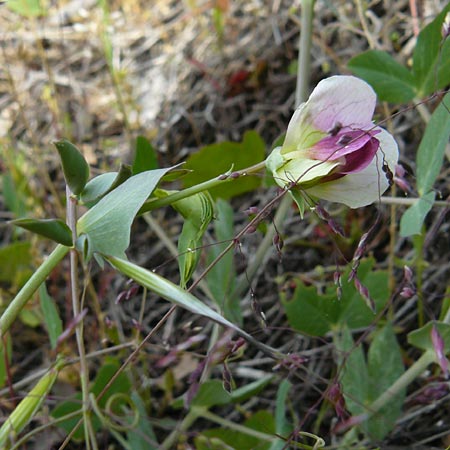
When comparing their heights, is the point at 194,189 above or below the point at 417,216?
above

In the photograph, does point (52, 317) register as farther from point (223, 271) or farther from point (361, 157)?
point (361, 157)

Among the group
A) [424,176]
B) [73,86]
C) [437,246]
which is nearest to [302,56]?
[424,176]

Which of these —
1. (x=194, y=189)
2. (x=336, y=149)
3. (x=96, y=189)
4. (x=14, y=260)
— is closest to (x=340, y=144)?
(x=336, y=149)

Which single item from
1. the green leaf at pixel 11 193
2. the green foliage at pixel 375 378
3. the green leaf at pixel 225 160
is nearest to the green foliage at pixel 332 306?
the green foliage at pixel 375 378

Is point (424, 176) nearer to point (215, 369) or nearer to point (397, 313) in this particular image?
point (397, 313)

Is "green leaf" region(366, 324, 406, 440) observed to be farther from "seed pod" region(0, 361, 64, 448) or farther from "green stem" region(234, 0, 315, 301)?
"seed pod" region(0, 361, 64, 448)

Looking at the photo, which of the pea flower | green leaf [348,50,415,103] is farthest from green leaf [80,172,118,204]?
green leaf [348,50,415,103]
